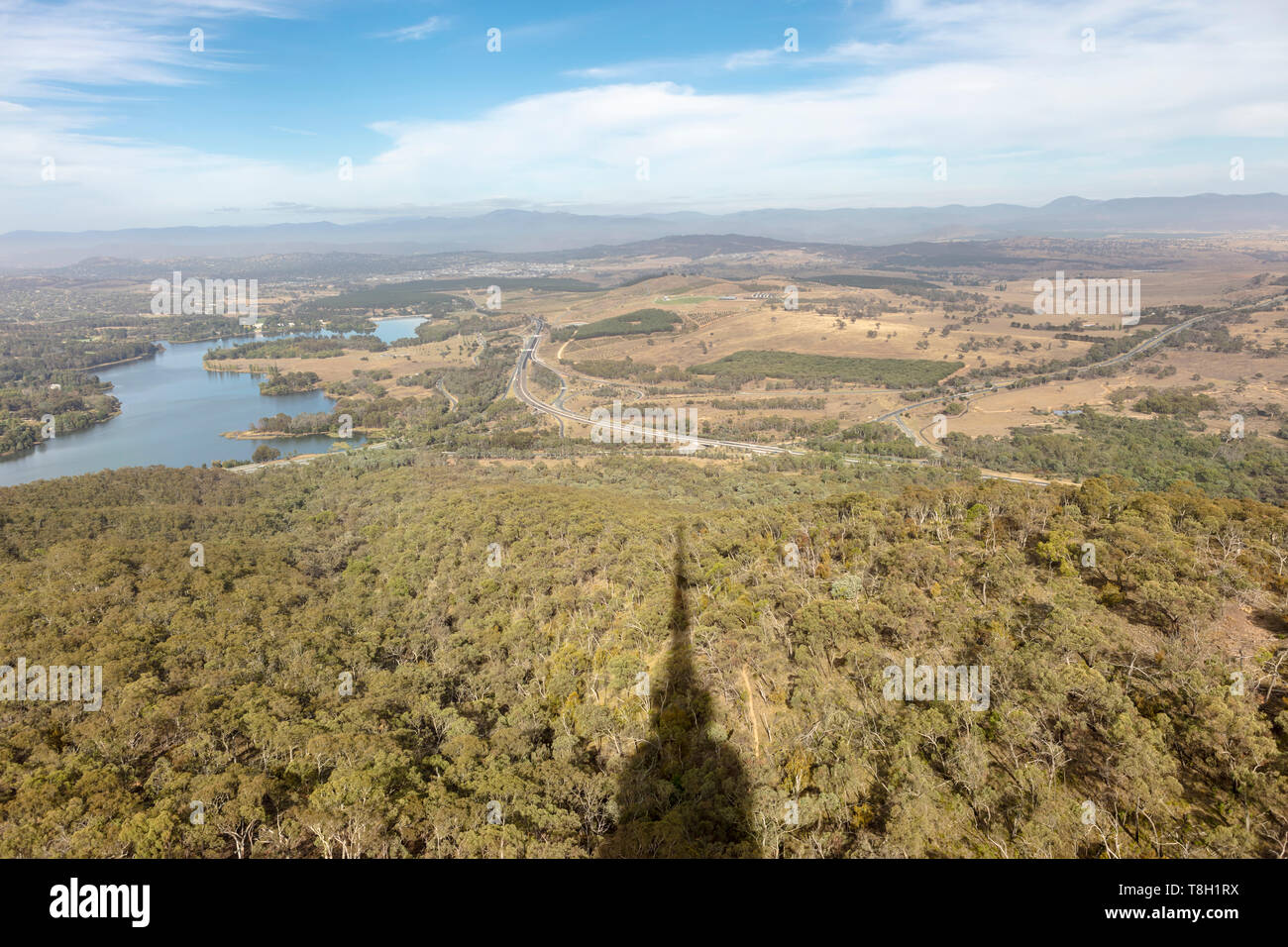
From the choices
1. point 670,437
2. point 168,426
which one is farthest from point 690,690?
point 168,426

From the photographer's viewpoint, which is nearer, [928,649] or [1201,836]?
[1201,836]

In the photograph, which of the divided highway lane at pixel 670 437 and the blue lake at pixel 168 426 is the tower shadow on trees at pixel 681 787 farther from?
the blue lake at pixel 168 426

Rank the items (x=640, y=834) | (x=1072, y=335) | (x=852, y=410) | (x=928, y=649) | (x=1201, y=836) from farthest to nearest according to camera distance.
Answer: (x=1072, y=335) < (x=852, y=410) < (x=928, y=649) < (x=640, y=834) < (x=1201, y=836)

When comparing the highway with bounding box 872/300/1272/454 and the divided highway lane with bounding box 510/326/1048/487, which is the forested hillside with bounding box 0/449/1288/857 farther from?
the highway with bounding box 872/300/1272/454

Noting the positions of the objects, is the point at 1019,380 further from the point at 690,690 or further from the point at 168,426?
the point at 168,426
